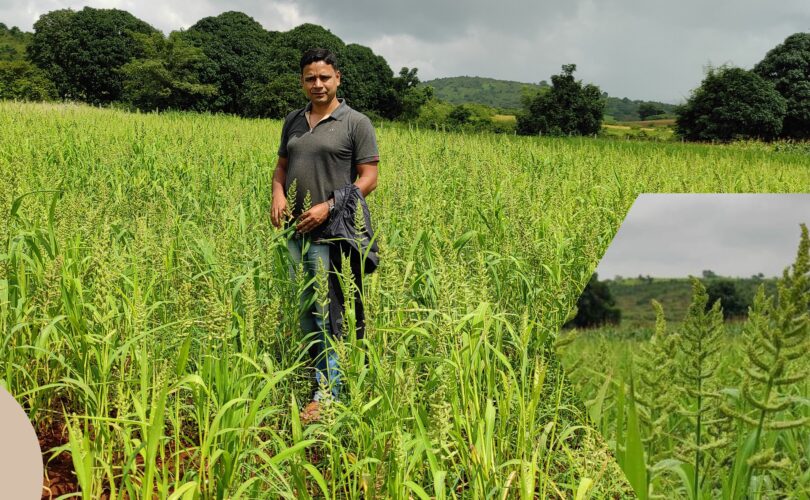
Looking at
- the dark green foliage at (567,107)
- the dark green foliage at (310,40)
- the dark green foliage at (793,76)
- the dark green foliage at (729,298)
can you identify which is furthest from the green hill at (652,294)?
the dark green foliage at (793,76)

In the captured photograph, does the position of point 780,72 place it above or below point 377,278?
above

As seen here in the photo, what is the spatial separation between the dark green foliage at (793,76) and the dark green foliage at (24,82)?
167 ft

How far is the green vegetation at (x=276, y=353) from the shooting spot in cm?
176

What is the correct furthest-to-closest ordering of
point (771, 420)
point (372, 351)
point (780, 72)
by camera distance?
point (780, 72) < point (372, 351) < point (771, 420)

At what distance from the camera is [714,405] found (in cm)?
58

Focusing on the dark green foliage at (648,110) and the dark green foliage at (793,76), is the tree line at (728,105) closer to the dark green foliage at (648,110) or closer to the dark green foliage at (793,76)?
the dark green foliage at (793,76)

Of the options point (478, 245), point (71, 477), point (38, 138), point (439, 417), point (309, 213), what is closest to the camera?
point (439, 417)

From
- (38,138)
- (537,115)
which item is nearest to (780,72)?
(537,115)

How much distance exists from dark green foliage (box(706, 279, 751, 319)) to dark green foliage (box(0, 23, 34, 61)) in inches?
2467

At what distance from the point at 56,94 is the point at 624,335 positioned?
5353 centimetres

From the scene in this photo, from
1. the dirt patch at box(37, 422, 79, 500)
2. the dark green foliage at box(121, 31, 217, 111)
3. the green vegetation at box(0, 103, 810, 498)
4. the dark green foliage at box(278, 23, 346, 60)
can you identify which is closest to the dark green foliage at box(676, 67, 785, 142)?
the dark green foliage at box(278, 23, 346, 60)

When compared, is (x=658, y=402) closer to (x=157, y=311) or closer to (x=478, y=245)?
(x=157, y=311)

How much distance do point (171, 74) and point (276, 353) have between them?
3438 centimetres

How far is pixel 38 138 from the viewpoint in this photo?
8.92 m
